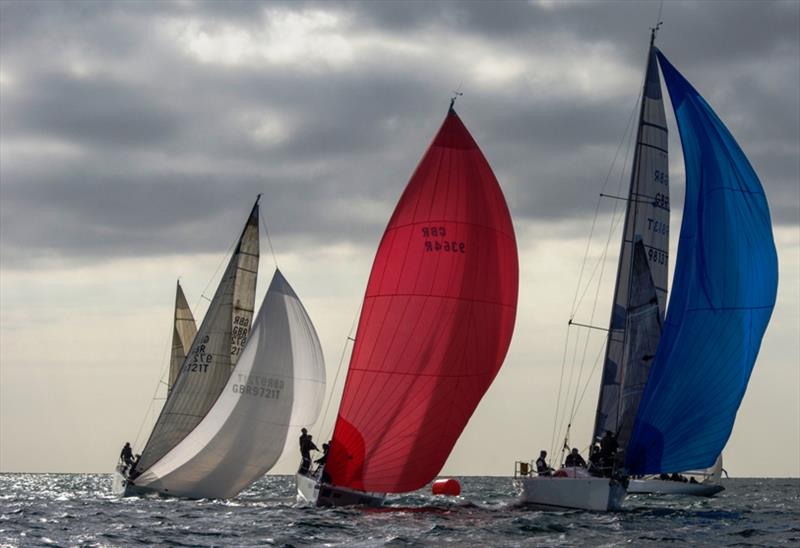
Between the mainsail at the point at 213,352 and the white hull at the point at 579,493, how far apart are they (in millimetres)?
12534

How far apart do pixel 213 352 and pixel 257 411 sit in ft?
17.1

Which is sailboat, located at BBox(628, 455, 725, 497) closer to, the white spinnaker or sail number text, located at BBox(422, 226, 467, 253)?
the white spinnaker

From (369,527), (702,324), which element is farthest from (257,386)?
(702,324)

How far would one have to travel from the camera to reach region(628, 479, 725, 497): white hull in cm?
5584

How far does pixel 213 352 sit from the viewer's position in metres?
46.5

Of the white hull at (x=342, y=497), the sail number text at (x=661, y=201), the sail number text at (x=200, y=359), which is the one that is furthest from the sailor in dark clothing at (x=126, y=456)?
the sail number text at (x=661, y=201)

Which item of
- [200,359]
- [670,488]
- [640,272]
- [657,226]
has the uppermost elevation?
[657,226]

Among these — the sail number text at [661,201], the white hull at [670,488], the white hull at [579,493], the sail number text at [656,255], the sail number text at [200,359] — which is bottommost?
the white hull at [579,493]

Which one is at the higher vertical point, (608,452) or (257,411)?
(257,411)

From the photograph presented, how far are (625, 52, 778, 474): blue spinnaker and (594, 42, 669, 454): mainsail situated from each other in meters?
3.48

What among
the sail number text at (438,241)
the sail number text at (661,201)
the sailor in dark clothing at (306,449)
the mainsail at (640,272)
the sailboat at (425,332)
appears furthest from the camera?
the sail number text at (661,201)

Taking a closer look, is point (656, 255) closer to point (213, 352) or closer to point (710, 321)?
point (710, 321)

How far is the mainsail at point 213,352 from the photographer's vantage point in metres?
45.4

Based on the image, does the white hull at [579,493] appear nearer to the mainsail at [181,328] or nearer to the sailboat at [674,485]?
the sailboat at [674,485]
